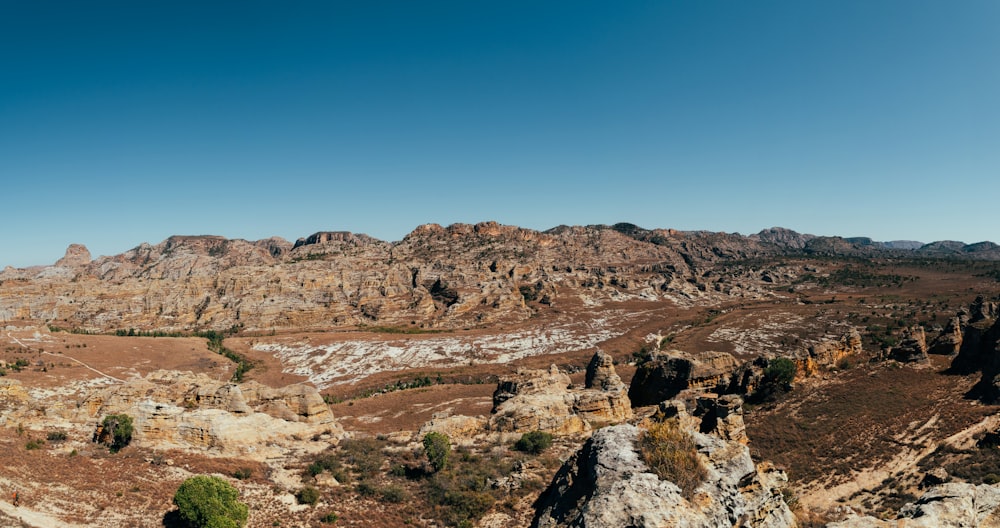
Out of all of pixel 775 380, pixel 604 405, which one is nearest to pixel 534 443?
pixel 604 405

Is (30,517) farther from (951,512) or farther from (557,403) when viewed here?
(557,403)

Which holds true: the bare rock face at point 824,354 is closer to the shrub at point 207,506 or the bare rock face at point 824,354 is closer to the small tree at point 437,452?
the small tree at point 437,452

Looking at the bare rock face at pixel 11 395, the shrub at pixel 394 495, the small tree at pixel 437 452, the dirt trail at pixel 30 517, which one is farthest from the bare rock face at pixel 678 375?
the bare rock face at pixel 11 395

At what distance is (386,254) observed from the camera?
19200cm

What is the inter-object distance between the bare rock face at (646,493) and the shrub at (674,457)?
160 millimetres

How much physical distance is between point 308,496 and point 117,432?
41.7ft

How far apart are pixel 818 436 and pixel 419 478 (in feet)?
79.0

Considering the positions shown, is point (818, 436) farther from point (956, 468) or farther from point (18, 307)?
point (18, 307)

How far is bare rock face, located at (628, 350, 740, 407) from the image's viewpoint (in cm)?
3822

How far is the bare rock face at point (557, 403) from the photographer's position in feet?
103

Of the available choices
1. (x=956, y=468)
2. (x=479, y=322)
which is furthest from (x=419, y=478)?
(x=479, y=322)

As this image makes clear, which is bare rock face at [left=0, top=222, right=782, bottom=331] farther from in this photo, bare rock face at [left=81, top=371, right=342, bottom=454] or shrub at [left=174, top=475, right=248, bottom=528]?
shrub at [left=174, top=475, right=248, bottom=528]

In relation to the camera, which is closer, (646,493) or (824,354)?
(646,493)

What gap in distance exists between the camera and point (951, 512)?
32.0 feet
